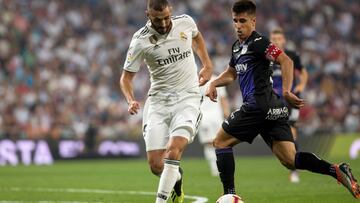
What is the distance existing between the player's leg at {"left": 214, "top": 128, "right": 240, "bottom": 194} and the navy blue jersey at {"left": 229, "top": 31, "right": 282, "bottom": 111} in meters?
0.50

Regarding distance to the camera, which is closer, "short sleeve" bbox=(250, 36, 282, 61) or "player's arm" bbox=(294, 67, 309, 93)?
"short sleeve" bbox=(250, 36, 282, 61)

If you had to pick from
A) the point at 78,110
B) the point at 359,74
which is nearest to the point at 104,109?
the point at 78,110

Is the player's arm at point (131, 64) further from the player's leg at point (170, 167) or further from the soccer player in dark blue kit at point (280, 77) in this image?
the soccer player in dark blue kit at point (280, 77)

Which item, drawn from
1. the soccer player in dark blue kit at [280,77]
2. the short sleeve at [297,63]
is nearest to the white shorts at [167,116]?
the soccer player in dark blue kit at [280,77]

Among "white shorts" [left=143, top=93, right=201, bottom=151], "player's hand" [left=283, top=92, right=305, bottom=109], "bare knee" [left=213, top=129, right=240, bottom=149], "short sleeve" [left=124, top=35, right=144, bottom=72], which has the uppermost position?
"short sleeve" [left=124, top=35, right=144, bottom=72]

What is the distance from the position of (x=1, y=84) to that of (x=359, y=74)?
41.8 feet

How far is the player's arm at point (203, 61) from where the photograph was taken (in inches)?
393

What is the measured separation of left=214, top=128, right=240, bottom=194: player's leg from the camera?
952cm

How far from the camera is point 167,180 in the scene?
349 inches

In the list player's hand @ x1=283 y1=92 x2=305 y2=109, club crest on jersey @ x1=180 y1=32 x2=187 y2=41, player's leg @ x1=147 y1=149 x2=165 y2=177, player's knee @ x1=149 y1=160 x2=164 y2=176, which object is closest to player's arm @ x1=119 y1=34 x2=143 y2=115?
club crest on jersey @ x1=180 y1=32 x2=187 y2=41

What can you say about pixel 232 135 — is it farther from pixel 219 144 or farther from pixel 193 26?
pixel 193 26

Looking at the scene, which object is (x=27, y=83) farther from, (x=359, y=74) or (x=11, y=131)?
(x=359, y=74)

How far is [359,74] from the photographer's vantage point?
29.2m

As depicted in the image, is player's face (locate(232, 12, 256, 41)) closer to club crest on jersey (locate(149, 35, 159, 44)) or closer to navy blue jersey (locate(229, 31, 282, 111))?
navy blue jersey (locate(229, 31, 282, 111))
